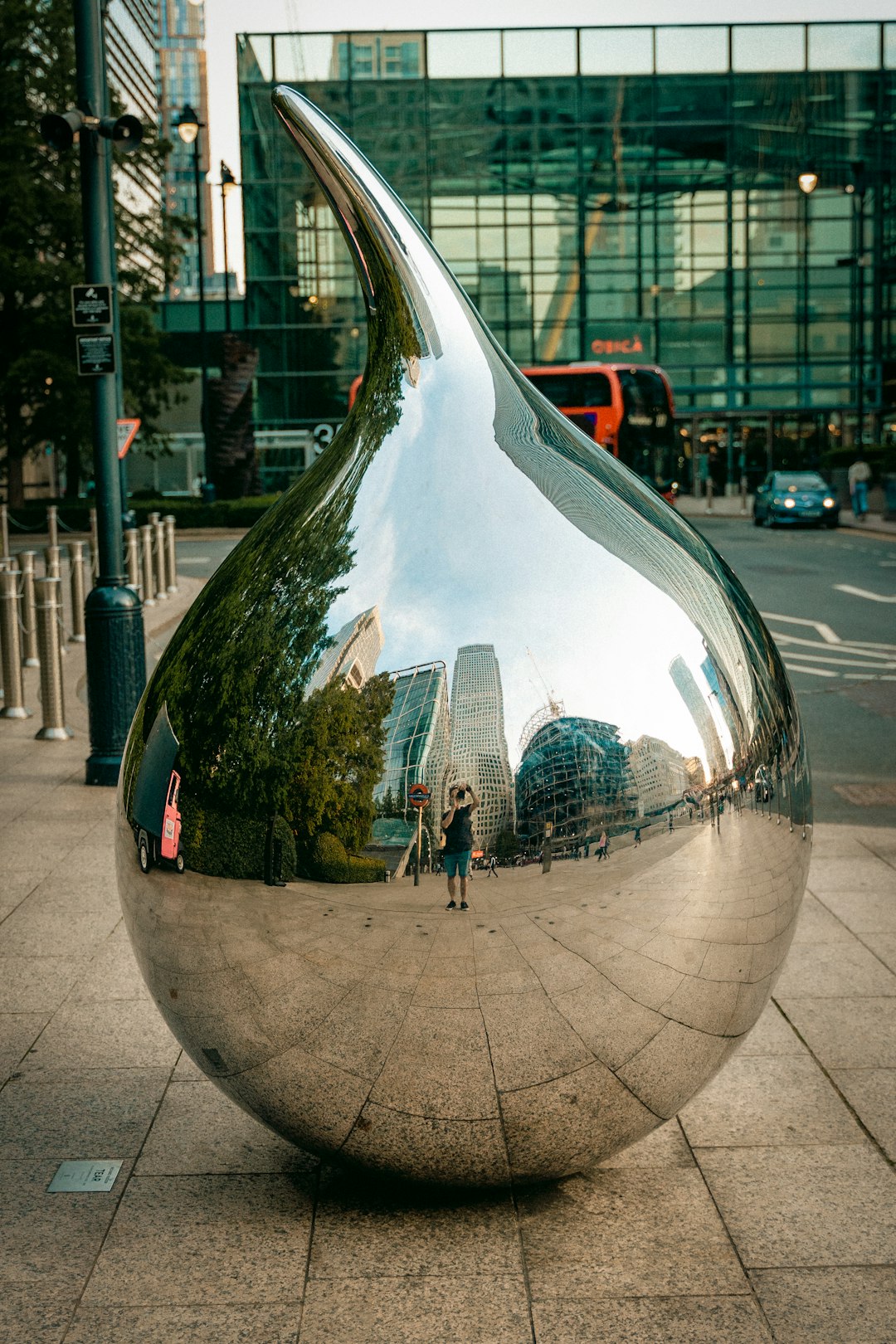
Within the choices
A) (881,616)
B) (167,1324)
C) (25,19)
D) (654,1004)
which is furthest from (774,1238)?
(25,19)

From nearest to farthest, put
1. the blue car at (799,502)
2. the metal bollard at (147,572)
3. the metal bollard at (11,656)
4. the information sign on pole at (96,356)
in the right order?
the information sign on pole at (96,356) → the metal bollard at (11,656) → the metal bollard at (147,572) → the blue car at (799,502)

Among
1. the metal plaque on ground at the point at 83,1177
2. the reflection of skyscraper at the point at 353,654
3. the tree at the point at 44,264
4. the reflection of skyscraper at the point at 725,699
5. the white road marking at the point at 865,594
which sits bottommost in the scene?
the metal plaque on ground at the point at 83,1177

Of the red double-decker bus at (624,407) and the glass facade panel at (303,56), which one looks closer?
the red double-decker bus at (624,407)

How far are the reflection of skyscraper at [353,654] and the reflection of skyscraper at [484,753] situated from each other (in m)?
0.19

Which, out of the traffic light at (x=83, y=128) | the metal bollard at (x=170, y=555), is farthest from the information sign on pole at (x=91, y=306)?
the metal bollard at (x=170, y=555)

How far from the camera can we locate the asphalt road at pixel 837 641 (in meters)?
8.90

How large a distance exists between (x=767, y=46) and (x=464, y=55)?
1053cm

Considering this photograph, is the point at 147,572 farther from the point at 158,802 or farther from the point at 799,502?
the point at 799,502

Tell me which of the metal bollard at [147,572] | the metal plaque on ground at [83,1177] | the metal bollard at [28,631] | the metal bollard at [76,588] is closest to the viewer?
the metal plaque on ground at [83,1177]

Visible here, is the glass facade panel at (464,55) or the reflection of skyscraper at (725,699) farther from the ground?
the glass facade panel at (464,55)

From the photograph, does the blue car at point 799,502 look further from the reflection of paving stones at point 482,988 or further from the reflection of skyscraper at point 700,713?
the reflection of skyscraper at point 700,713

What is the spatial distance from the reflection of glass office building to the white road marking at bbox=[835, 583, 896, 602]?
17316 mm

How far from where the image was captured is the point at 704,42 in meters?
48.3

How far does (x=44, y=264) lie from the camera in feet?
122
